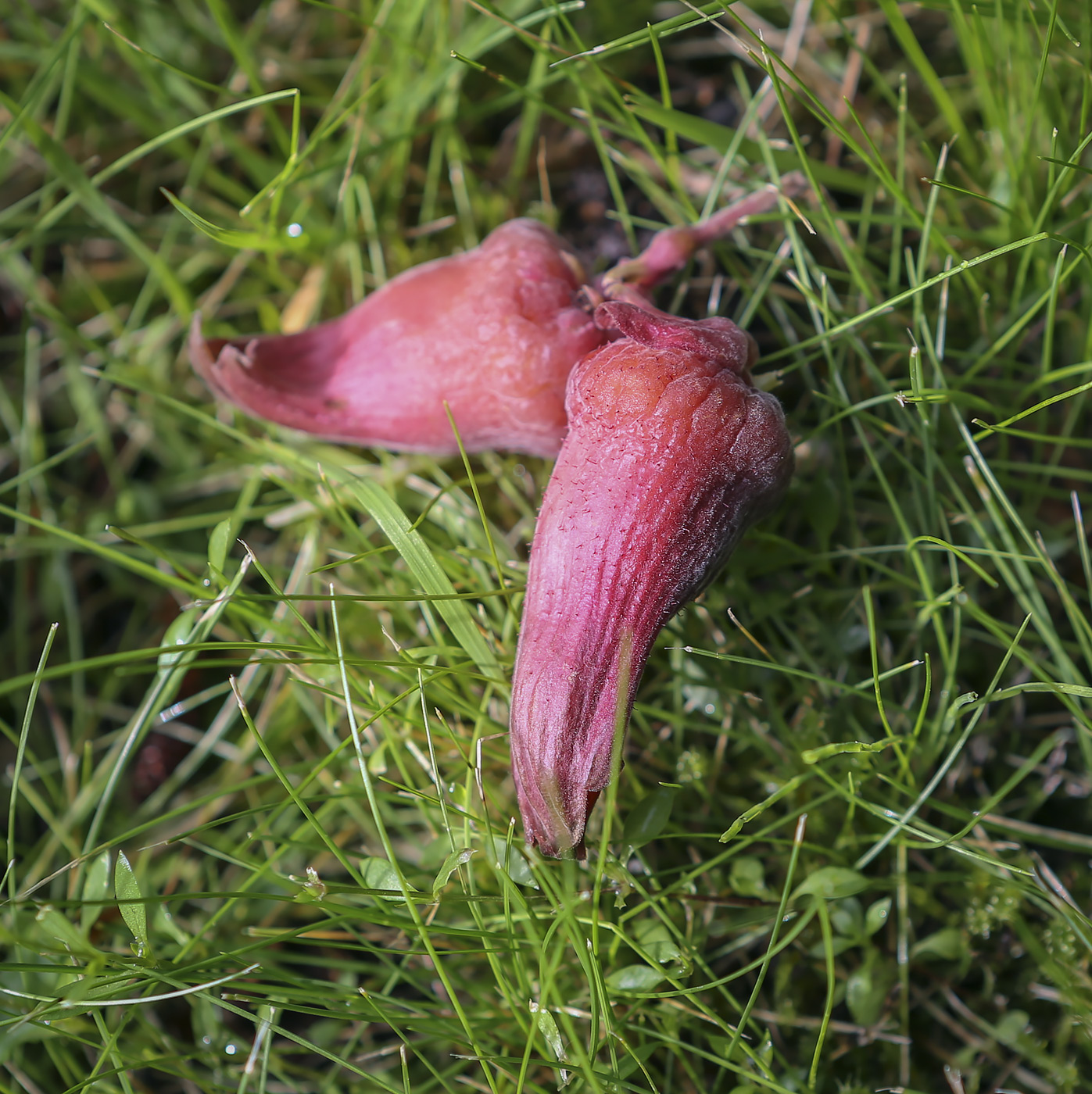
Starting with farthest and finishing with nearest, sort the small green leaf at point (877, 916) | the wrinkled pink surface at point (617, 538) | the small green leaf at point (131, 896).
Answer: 1. the small green leaf at point (877, 916)
2. the small green leaf at point (131, 896)
3. the wrinkled pink surface at point (617, 538)

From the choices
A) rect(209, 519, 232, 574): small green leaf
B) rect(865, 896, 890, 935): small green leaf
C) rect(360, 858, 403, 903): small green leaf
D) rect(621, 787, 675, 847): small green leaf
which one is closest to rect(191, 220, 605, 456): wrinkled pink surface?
rect(209, 519, 232, 574): small green leaf

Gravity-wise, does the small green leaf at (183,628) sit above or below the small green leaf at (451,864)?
above

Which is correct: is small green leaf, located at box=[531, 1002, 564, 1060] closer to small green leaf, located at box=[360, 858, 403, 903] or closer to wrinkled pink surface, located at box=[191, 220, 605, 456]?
small green leaf, located at box=[360, 858, 403, 903]

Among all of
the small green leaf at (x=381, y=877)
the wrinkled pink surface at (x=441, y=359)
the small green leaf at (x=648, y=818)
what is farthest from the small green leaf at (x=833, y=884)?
the wrinkled pink surface at (x=441, y=359)

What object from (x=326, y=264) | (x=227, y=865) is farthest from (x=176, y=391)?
(x=227, y=865)

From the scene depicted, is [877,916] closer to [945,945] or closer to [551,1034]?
[945,945]

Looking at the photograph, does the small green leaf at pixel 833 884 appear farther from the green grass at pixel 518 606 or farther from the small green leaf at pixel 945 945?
the small green leaf at pixel 945 945

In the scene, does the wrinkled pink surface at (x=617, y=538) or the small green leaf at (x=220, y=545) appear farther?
the small green leaf at (x=220, y=545)
